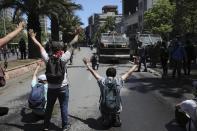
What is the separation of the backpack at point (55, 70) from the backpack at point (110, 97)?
1210 millimetres

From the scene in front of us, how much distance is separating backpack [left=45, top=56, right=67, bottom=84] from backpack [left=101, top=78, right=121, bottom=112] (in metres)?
1.21

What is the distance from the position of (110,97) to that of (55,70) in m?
1.43

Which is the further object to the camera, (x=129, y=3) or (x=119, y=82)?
(x=129, y=3)

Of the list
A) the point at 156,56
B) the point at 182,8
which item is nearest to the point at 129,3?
the point at 182,8

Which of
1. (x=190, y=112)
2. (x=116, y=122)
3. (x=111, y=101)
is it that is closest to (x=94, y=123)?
(x=116, y=122)

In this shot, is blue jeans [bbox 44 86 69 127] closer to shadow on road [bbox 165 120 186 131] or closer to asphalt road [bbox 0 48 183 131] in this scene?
asphalt road [bbox 0 48 183 131]

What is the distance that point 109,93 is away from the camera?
10055mm

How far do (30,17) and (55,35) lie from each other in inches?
955

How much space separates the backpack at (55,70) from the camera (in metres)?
9.15

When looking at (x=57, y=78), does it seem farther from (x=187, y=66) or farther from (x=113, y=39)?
(x=113, y=39)

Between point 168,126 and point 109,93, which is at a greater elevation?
point 109,93

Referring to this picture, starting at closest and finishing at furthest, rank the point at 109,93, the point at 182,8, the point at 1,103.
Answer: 1. the point at 109,93
2. the point at 1,103
3. the point at 182,8

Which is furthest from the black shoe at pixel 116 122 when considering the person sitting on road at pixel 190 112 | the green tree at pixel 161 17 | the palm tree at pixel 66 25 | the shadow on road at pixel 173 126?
the green tree at pixel 161 17

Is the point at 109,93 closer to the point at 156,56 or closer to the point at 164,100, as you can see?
the point at 164,100
